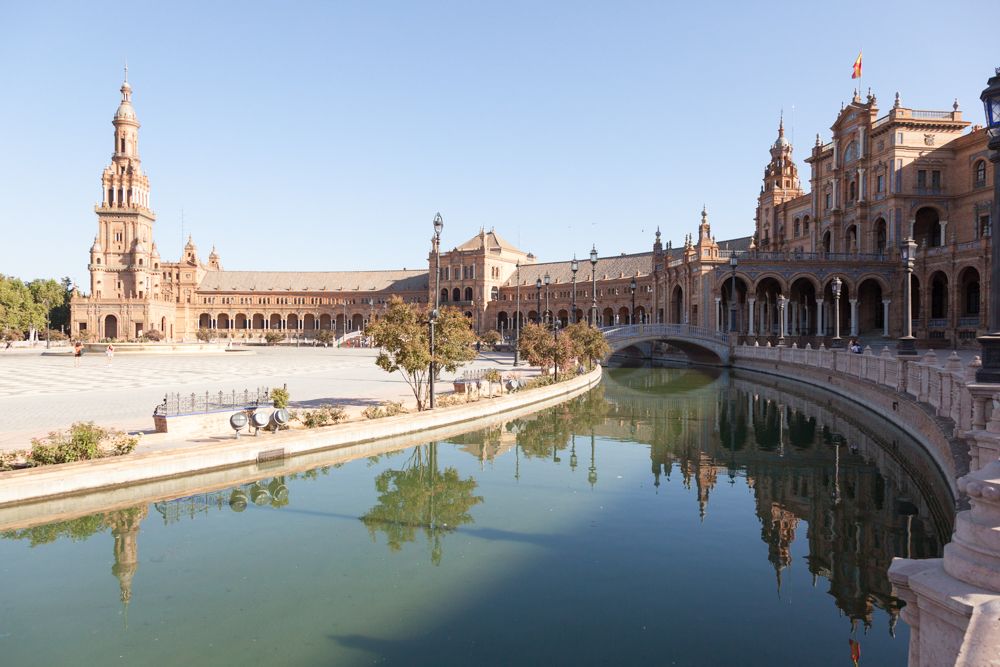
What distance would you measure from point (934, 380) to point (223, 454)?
17.3 meters

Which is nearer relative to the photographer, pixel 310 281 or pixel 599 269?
pixel 599 269

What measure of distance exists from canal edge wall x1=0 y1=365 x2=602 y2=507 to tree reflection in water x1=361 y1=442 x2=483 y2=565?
2.02 m

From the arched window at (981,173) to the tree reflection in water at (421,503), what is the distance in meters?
52.1

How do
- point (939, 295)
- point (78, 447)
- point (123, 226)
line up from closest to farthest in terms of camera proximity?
point (78, 447), point (939, 295), point (123, 226)

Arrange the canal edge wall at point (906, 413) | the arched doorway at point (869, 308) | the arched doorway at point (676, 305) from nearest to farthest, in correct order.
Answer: the canal edge wall at point (906, 413)
the arched doorway at point (869, 308)
the arched doorway at point (676, 305)

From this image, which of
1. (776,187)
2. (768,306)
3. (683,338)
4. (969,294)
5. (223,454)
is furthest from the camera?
(776,187)

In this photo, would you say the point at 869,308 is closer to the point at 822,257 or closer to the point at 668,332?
the point at 822,257

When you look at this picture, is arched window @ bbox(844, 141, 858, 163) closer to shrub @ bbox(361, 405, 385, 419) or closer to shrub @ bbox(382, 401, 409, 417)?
shrub @ bbox(382, 401, 409, 417)

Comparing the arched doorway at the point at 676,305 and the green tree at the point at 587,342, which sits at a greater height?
the arched doorway at the point at 676,305

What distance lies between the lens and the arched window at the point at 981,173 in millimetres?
50812

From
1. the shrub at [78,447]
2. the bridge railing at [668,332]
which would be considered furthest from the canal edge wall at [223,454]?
the bridge railing at [668,332]

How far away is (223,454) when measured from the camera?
15.2 metres

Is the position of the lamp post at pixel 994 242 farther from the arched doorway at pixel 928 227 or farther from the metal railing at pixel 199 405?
the arched doorway at pixel 928 227

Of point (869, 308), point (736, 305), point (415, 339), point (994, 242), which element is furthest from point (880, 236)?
point (994, 242)
